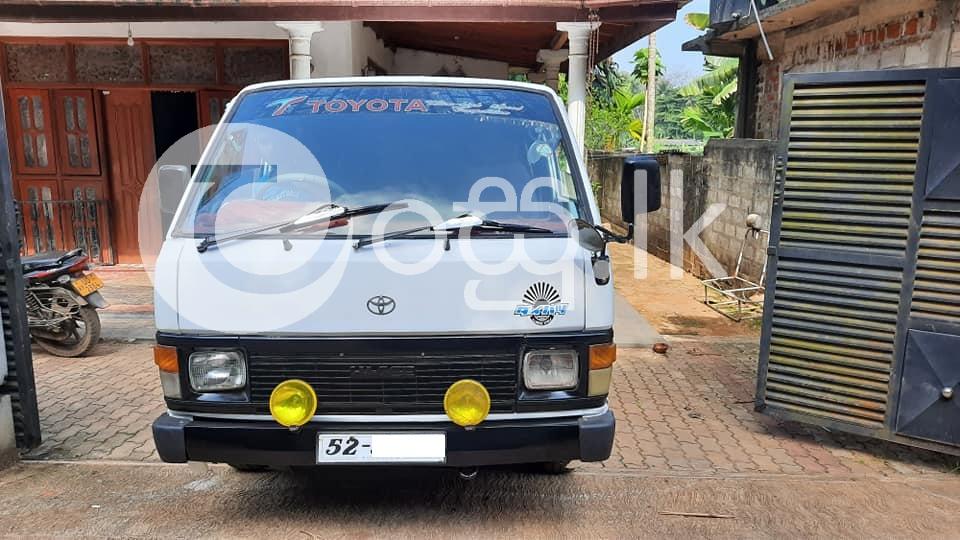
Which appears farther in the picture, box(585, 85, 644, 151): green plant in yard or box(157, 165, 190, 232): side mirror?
box(585, 85, 644, 151): green plant in yard

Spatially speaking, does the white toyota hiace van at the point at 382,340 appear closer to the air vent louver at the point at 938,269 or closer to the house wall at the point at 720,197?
the air vent louver at the point at 938,269

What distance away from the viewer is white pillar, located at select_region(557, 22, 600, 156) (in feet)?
22.8

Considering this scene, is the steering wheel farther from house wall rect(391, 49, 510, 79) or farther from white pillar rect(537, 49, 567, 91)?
house wall rect(391, 49, 510, 79)

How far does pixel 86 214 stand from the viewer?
892cm

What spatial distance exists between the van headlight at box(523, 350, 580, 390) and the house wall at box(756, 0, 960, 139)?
5433mm

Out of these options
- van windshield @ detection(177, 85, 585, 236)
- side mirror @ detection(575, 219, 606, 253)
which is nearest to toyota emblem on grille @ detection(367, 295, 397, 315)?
van windshield @ detection(177, 85, 585, 236)

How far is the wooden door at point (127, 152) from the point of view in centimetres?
874

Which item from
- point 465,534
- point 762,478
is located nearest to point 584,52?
point 762,478

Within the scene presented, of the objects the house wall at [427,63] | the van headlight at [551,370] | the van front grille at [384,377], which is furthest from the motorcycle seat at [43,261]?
the house wall at [427,63]

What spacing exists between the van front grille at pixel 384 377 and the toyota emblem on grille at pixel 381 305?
180 millimetres

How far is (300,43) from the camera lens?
23.5 feet

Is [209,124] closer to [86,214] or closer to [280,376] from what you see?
[86,214]

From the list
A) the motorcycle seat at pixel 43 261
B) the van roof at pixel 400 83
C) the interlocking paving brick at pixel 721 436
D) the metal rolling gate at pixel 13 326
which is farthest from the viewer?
the motorcycle seat at pixel 43 261

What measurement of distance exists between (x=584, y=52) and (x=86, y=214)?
6587 millimetres
